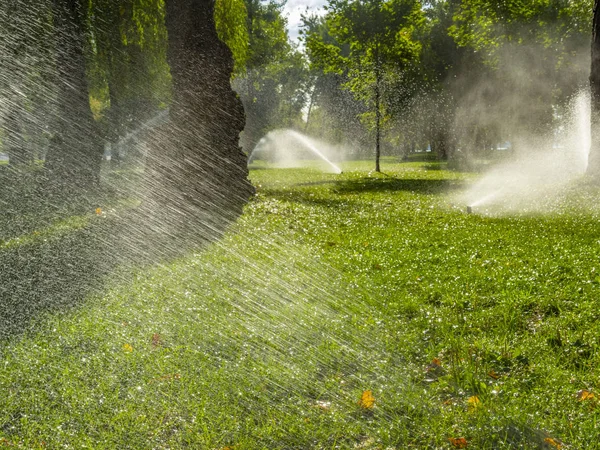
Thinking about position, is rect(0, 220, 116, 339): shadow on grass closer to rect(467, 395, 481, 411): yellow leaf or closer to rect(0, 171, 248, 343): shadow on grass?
rect(0, 171, 248, 343): shadow on grass

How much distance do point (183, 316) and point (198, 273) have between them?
4.43 feet

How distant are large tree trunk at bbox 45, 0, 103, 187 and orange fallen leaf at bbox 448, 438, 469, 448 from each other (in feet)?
35.2

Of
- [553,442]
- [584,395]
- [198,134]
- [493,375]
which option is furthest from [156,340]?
[198,134]

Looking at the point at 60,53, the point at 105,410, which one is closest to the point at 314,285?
the point at 105,410

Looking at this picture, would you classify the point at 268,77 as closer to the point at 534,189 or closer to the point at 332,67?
the point at 332,67

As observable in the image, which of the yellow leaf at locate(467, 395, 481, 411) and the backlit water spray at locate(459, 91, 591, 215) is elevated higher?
the backlit water spray at locate(459, 91, 591, 215)

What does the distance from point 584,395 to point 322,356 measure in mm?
1601

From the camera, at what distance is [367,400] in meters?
2.98

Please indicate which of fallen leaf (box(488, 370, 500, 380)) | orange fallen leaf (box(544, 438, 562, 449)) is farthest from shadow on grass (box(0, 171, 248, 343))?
orange fallen leaf (box(544, 438, 562, 449))

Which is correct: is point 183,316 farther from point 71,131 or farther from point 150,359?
point 71,131

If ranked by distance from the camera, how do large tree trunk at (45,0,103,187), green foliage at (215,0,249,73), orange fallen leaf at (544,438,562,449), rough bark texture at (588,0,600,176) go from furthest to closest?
green foliage at (215,0,249,73) < rough bark texture at (588,0,600,176) < large tree trunk at (45,0,103,187) < orange fallen leaf at (544,438,562,449)

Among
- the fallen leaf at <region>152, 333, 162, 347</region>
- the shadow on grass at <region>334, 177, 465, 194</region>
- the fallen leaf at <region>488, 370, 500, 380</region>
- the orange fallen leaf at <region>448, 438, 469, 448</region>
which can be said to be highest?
the shadow on grass at <region>334, 177, 465, 194</region>

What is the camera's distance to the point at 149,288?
5055mm

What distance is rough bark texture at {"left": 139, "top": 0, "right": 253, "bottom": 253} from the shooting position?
9.13 m
